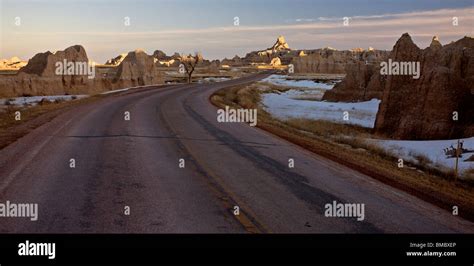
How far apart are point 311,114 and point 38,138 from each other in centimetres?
2375

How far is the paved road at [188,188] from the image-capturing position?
718 cm

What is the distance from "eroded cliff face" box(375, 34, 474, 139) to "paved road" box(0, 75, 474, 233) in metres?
12.0

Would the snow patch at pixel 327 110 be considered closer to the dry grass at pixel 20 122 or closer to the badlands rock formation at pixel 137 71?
the dry grass at pixel 20 122

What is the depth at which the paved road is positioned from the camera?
23.5 ft

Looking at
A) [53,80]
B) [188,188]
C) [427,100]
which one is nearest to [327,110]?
[427,100]

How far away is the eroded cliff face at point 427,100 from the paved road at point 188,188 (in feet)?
39.2

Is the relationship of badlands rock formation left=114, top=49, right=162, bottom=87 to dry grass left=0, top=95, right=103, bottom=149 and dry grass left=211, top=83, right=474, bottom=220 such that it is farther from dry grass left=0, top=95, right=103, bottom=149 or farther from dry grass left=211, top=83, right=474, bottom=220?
dry grass left=211, top=83, right=474, bottom=220

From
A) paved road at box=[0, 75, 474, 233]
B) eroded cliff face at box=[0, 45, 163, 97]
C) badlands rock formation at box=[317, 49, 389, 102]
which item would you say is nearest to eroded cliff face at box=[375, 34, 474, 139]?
paved road at box=[0, 75, 474, 233]

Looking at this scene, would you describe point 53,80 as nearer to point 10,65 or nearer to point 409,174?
point 409,174

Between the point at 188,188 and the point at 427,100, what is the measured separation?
18.9m

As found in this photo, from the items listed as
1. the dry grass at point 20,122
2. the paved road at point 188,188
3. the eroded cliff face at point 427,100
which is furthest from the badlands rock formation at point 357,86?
the paved road at point 188,188
